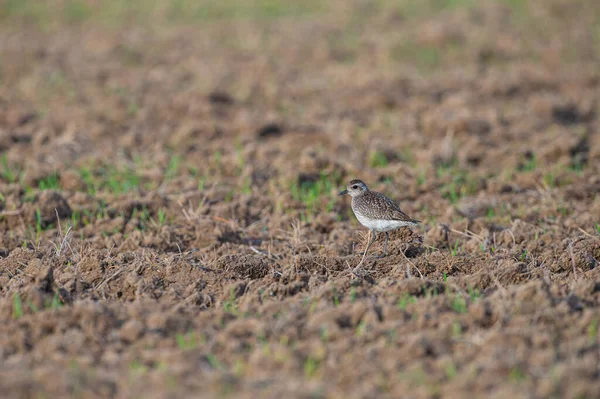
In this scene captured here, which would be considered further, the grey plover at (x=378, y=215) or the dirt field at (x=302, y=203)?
the grey plover at (x=378, y=215)

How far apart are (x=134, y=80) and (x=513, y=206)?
7412 millimetres

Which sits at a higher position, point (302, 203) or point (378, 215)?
point (378, 215)

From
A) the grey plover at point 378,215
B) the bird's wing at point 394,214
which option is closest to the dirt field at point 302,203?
the grey plover at point 378,215

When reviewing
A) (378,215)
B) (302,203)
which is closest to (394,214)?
(378,215)

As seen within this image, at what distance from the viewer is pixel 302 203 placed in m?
8.68

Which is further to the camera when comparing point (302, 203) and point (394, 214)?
point (302, 203)

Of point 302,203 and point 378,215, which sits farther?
point 302,203

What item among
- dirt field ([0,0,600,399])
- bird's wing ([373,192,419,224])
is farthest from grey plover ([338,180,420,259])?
dirt field ([0,0,600,399])

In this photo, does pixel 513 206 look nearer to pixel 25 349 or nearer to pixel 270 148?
pixel 270 148

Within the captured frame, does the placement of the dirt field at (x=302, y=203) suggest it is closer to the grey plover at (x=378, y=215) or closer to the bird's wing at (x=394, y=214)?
the grey plover at (x=378, y=215)

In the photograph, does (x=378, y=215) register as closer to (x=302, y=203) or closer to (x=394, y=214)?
(x=394, y=214)

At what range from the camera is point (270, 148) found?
10492 mm

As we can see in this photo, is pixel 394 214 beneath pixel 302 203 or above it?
above

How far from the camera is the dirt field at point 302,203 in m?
4.88
